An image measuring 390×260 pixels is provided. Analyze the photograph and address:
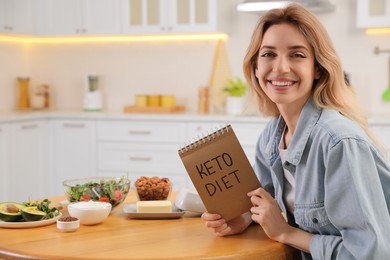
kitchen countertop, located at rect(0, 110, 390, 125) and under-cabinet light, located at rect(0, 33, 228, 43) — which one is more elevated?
under-cabinet light, located at rect(0, 33, 228, 43)

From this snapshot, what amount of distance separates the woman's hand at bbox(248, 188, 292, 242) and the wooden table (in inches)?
1.2

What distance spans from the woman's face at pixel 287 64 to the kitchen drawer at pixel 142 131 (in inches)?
119

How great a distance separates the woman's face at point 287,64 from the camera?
6.28 ft

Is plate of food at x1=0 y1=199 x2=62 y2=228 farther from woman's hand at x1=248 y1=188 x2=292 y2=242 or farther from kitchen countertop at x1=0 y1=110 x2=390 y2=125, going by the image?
kitchen countertop at x1=0 y1=110 x2=390 y2=125

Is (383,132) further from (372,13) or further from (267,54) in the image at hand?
(267,54)

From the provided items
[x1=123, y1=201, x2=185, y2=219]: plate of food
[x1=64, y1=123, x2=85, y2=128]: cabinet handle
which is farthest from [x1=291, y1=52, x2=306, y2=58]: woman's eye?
[x1=64, y1=123, x2=85, y2=128]: cabinet handle

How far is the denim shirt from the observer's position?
1692 millimetres

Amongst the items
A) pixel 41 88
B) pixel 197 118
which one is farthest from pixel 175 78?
pixel 41 88

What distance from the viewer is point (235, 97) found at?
202 inches

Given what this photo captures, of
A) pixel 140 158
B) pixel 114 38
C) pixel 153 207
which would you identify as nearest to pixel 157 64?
pixel 114 38

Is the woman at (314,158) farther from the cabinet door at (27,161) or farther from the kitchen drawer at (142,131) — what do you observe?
the cabinet door at (27,161)

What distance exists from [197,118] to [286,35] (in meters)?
3.01

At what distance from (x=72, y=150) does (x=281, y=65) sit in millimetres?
3703

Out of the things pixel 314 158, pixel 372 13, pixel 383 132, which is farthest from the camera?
pixel 372 13
